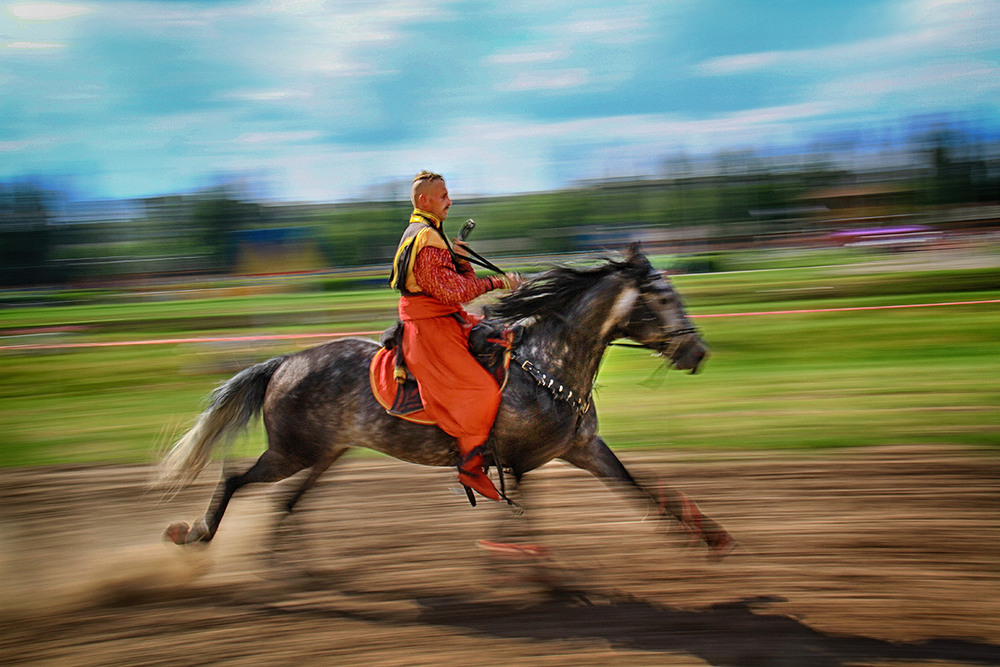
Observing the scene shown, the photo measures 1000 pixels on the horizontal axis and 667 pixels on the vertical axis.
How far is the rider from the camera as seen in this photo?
13.3ft

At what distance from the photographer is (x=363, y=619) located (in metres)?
4.02

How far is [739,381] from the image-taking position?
9914 mm

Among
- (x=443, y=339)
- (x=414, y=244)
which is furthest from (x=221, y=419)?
(x=414, y=244)

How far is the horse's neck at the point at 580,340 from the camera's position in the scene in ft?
13.8

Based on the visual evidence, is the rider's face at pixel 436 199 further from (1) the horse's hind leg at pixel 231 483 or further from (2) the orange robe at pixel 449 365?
(1) the horse's hind leg at pixel 231 483

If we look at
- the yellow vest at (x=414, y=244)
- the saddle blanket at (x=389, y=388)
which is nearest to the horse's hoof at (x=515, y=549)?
the saddle blanket at (x=389, y=388)

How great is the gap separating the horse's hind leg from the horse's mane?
1722mm

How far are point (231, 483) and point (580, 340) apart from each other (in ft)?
7.56

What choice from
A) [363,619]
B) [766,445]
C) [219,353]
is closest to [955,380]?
[766,445]

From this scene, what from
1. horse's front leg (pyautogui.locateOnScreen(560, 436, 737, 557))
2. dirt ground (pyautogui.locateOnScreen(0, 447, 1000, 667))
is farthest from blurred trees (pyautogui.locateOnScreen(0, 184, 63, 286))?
horse's front leg (pyautogui.locateOnScreen(560, 436, 737, 557))

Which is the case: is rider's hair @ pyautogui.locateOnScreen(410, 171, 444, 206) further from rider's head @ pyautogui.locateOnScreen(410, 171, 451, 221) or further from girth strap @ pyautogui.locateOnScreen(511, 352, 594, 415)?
girth strap @ pyautogui.locateOnScreen(511, 352, 594, 415)

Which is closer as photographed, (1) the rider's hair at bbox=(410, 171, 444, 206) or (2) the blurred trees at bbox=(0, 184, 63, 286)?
(1) the rider's hair at bbox=(410, 171, 444, 206)

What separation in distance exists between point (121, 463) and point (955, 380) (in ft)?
31.1

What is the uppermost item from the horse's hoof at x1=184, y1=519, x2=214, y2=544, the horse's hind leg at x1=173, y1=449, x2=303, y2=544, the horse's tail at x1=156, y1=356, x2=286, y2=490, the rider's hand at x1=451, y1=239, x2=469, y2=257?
the rider's hand at x1=451, y1=239, x2=469, y2=257
